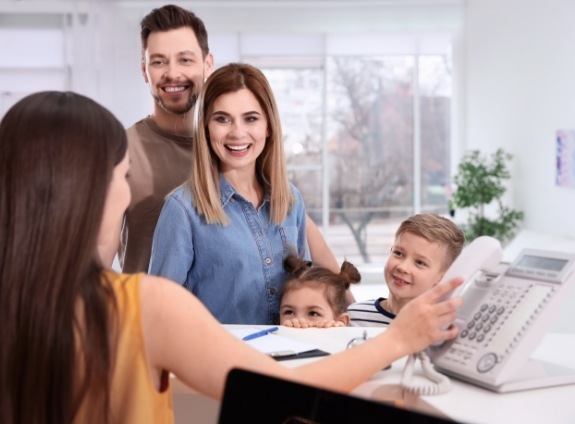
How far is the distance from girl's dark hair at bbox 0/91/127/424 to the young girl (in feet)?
4.30

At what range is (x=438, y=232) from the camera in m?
2.63

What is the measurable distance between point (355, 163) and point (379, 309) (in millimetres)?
6038

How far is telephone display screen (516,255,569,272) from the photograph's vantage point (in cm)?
163

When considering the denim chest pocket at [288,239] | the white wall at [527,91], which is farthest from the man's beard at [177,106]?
the white wall at [527,91]

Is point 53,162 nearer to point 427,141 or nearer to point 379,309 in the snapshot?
point 379,309

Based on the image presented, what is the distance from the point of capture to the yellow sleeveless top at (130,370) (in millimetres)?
1300

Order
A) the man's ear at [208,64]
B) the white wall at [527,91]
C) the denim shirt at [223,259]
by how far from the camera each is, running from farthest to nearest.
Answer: the white wall at [527,91], the man's ear at [208,64], the denim shirt at [223,259]

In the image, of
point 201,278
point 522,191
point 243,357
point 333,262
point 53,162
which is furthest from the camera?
point 522,191

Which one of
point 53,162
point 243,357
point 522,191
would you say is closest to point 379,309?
point 243,357

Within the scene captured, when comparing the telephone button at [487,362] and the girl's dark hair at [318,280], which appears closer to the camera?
the telephone button at [487,362]

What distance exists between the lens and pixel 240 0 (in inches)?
317

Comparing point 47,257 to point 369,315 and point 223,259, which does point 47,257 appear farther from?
point 369,315

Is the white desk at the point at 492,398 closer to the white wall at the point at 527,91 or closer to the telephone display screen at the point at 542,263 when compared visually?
the telephone display screen at the point at 542,263

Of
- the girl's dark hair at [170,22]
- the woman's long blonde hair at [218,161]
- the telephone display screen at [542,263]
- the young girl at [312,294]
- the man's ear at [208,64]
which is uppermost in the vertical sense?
the girl's dark hair at [170,22]
